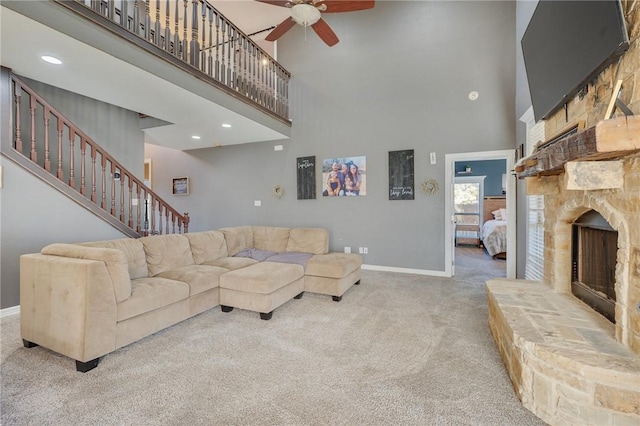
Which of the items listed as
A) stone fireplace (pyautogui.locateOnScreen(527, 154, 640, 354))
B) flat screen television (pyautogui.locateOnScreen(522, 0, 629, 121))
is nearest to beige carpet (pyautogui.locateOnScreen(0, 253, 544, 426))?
stone fireplace (pyautogui.locateOnScreen(527, 154, 640, 354))

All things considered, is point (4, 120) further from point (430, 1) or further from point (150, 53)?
point (430, 1)

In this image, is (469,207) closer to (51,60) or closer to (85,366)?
(85,366)

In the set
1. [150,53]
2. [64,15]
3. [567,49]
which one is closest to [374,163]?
[567,49]

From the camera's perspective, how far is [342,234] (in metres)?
5.30

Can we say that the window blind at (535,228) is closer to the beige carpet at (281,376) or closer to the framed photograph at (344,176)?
the beige carpet at (281,376)

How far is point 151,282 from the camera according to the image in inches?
102

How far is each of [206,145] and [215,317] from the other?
180 inches

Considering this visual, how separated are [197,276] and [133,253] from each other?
2.20 feet

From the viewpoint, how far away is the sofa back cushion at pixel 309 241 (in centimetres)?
431

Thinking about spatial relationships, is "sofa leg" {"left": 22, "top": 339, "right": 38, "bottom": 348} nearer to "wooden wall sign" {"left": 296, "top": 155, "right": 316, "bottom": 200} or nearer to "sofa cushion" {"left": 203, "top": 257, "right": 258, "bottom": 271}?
"sofa cushion" {"left": 203, "top": 257, "right": 258, "bottom": 271}

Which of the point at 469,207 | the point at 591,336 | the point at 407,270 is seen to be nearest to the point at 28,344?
the point at 591,336

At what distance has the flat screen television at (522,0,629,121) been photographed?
1.55m

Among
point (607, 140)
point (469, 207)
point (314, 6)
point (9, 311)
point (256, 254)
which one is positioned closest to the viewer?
point (607, 140)

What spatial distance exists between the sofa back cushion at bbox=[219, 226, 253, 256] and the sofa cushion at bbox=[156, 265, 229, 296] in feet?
3.18
